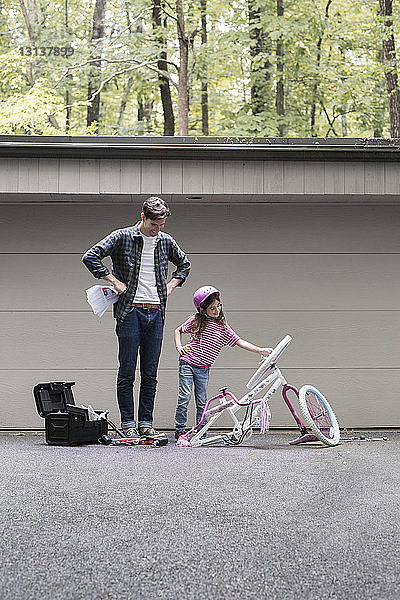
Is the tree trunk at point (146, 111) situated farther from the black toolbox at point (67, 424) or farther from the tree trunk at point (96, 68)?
the black toolbox at point (67, 424)

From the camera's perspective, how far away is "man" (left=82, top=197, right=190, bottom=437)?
18.0ft

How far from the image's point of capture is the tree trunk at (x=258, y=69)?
17.1 m

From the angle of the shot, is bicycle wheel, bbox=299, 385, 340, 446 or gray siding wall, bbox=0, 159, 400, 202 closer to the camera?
bicycle wheel, bbox=299, 385, 340, 446

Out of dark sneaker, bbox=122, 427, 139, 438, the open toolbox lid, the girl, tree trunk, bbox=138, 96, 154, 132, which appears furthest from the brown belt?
tree trunk, bbox=138, 96, 154, 132

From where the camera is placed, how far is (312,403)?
215 inches

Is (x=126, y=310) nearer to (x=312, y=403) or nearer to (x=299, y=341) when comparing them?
(x=312, y=403)

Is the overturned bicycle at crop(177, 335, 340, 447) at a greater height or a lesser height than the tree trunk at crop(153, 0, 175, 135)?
lesser

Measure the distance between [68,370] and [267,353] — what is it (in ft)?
7.04

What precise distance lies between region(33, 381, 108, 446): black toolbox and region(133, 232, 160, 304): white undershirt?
921mm

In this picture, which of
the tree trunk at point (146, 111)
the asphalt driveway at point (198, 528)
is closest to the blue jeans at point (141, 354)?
the asphalt driveway at point (198, 528)

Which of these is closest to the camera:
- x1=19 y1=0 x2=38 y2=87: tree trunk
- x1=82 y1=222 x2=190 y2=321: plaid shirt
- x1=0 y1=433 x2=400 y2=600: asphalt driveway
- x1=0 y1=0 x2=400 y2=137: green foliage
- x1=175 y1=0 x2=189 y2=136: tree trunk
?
x1=0 y1=433 x2=400 y2=600: asphalt driveway

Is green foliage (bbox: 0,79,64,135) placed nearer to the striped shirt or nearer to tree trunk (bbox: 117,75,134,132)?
tree trunk (bbox: 117,75,134,132)

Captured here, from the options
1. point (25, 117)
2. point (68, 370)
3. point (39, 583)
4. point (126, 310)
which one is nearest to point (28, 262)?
point (68, 370)

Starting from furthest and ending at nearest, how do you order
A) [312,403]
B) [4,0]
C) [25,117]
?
[4,0] < [25,117] < [312,403]
